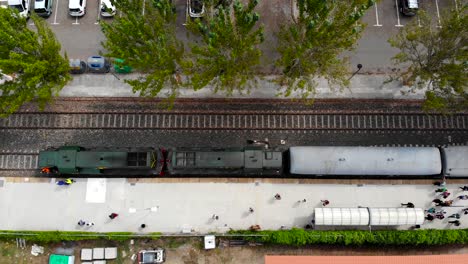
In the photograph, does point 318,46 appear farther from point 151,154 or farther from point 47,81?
point 47,81

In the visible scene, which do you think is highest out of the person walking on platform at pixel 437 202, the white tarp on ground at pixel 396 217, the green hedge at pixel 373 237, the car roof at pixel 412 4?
the car roof at pixel 412 4

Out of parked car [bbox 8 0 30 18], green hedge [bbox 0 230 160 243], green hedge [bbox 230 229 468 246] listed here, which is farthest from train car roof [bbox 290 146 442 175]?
parked car [bbox 8 0 30 18]

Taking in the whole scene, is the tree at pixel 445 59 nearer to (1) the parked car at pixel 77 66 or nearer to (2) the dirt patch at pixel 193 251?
(2) the dirt patch at pixel 193 251

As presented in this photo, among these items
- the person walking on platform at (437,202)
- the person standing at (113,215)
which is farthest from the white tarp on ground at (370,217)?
the person standing at (113,215)

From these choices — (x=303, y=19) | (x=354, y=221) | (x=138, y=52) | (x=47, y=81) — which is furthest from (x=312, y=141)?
(x=47, y=81)

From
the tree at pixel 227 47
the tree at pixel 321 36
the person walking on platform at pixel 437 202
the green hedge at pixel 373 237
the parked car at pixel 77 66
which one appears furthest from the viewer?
the parked car at pixel 77 66

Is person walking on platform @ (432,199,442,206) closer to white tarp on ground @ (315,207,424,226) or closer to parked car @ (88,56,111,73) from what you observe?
white tarp on ground @ (315,207,424,226)

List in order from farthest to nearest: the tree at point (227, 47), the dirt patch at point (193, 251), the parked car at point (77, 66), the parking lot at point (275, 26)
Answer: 1. the parking lot at point (275, 26)
2. the parked car at point (77, 66)
3. the dirt patch at point (193, 251)
4. the tree at point (227, 47)
